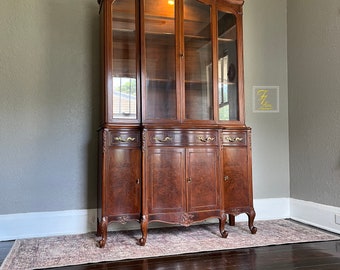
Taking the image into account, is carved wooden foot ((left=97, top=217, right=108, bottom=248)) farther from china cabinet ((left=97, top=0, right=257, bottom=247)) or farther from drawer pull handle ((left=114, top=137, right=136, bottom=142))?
drawer pull handle ((left=114, top=137, right=136, bottom=142))

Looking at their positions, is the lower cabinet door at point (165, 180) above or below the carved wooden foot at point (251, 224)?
above

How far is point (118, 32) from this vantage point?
2609 mm

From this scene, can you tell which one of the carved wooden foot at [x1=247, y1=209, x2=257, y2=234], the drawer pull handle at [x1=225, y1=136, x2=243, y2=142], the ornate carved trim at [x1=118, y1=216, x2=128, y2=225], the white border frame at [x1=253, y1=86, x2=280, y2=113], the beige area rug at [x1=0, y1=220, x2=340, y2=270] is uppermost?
the white border frame at [x1=253, y1=86, x2=280, y2=113]

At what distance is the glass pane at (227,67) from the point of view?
2.84 metres

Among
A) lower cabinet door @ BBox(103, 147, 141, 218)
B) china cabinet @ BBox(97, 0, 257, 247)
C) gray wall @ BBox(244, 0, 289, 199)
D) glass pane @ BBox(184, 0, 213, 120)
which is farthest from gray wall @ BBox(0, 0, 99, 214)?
gray wall @ BBox(244, 0, 289, 199)

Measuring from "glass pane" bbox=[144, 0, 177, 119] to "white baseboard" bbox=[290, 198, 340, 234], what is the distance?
165 centimetres

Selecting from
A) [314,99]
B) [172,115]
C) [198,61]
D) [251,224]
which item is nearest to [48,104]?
[172,115]

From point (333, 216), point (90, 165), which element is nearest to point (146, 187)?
point (90, 165)

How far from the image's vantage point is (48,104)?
282 cm

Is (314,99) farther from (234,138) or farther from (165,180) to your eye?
(165,180)

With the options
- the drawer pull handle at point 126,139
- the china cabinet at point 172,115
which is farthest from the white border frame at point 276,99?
the drawer pull handle at point 126,139

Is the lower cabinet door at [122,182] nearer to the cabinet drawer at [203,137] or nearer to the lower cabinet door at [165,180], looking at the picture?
the lower cabinet door at [165,180]

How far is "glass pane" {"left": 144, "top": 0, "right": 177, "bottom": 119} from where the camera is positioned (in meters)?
2.65

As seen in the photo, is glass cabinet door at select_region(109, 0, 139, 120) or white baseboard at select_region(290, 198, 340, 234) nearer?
glass cabinet door at select_region(109, 0, 139, 120)
